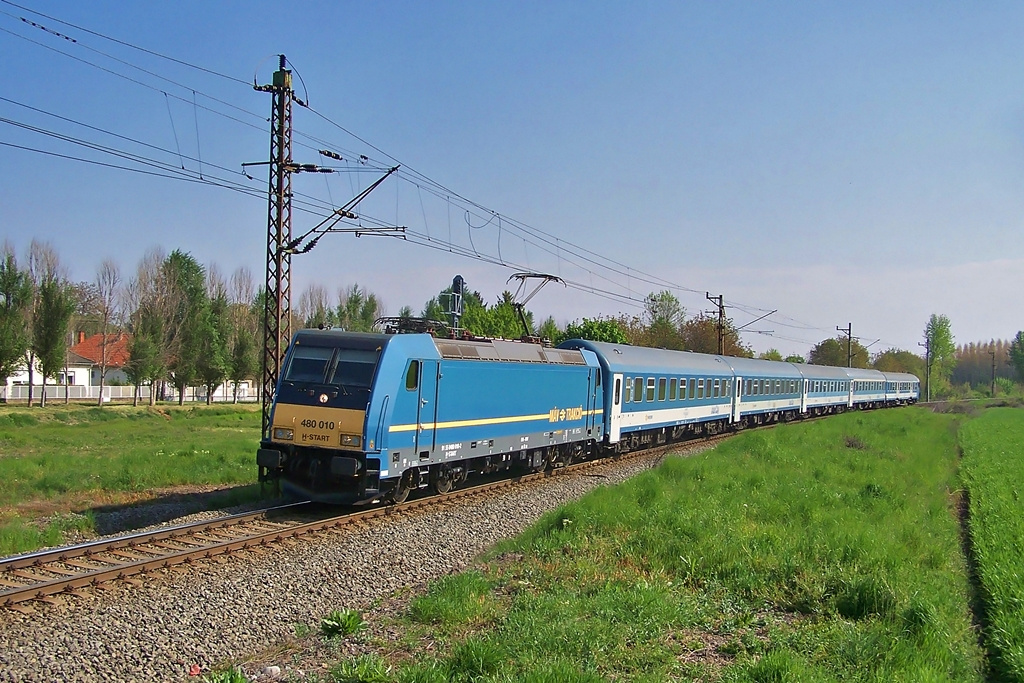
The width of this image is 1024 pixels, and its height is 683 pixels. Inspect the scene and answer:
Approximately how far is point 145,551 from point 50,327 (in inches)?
1888

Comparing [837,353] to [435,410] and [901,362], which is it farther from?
[435,410]

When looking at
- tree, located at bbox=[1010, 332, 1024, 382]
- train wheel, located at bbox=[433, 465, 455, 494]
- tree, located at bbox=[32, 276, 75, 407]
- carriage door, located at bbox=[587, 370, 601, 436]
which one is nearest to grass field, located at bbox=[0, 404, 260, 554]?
train wheel, located at bbox=[433, 465, 455, 494]

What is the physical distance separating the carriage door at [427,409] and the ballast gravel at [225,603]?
1.50 meters

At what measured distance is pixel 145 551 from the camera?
36.7 feet

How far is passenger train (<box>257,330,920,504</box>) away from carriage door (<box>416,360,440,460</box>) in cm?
3

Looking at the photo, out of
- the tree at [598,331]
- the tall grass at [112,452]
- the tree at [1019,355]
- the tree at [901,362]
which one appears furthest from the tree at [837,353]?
the tall grass at [112,452]

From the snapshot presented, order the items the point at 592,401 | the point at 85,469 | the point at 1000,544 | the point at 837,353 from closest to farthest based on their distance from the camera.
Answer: the point at 1000,544 < the point at 85,469 < the point at 592,401 < the point at 837,353

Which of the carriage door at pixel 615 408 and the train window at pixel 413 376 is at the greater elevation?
the train window at pixel 413 376

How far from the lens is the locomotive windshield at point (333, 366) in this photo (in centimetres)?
1431

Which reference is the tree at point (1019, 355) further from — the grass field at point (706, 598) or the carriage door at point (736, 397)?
the grass field at point (706, 598)

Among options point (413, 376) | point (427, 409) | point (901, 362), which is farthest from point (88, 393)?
point (901, 362)

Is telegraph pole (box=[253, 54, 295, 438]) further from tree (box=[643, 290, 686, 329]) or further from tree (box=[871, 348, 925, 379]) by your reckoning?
tree (box=[871, 348, 925, 379])

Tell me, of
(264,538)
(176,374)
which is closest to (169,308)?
(176,374)

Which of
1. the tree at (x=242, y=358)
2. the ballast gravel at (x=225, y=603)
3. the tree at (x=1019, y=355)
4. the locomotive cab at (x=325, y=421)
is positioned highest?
the tree at (x=1019, y=355)
